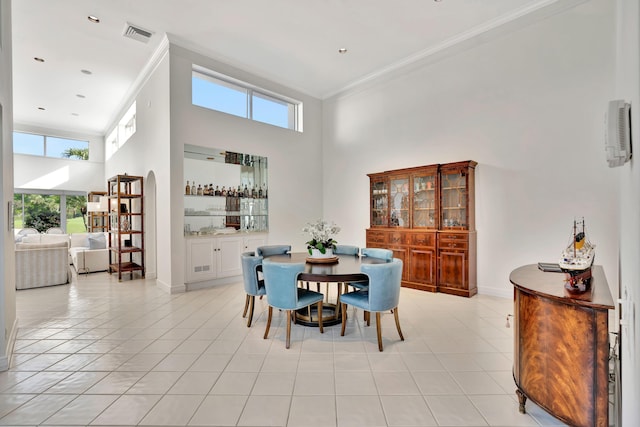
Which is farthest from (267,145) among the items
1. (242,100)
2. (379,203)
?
(379,203)

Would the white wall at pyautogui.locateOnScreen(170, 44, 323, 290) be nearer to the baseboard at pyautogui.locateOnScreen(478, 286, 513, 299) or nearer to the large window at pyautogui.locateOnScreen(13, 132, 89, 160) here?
the baseboard at pyautogui.locateOnScreen(478, 286, 513, 299)

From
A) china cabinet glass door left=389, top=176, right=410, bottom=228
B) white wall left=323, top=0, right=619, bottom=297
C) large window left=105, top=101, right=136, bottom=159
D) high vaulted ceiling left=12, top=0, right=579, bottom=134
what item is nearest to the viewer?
white wall left=323, top=0, right=619, bottom=297

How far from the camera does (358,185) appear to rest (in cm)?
652

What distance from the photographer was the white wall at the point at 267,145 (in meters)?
4.96

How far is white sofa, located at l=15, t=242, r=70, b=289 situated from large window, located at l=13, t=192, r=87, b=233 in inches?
216

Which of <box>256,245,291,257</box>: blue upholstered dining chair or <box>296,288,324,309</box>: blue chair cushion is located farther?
<box>256,245,291,257</box>: blue upholstered dining chair

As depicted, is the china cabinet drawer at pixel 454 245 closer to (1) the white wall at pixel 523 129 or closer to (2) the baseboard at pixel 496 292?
(1) the white wall at pixel 523 129

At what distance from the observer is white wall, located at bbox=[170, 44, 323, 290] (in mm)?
4965

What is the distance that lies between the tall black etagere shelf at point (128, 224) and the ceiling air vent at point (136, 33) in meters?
2.49

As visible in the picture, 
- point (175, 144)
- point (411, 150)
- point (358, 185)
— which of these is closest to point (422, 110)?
point (411, 150)

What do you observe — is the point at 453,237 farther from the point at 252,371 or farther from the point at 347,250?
the point at 252,371

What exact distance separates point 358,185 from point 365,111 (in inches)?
62.1

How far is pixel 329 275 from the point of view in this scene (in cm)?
284

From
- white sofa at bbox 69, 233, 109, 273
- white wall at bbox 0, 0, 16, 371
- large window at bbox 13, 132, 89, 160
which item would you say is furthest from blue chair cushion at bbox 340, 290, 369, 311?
large window at bbox 13, 132, 89, 160
